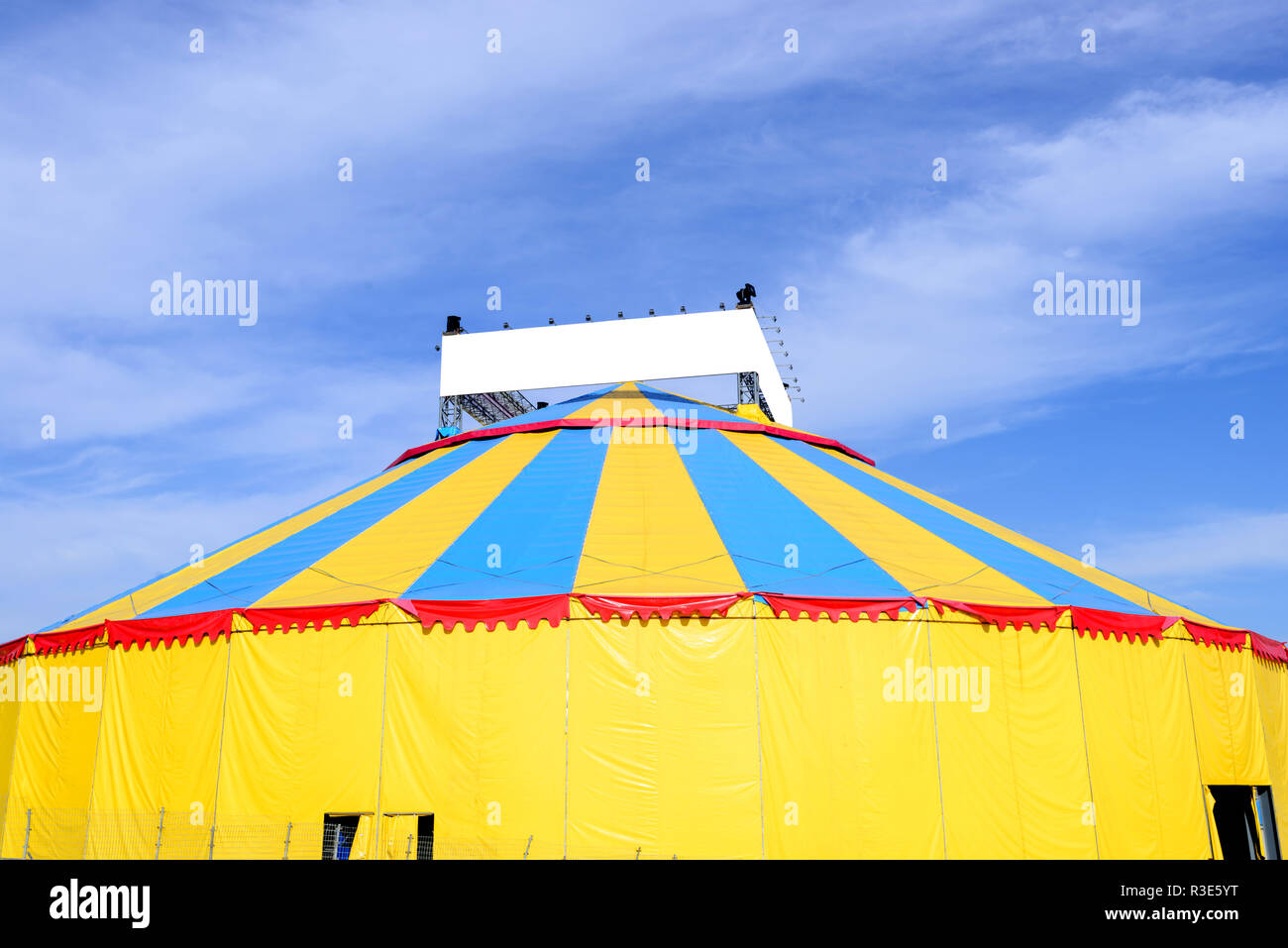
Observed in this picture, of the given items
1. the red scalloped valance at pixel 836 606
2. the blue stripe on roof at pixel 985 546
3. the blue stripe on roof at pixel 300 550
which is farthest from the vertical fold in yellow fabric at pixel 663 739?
the blue stripe on roof at pixel 985 546

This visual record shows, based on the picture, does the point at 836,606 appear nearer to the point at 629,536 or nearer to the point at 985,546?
the point at 629,536

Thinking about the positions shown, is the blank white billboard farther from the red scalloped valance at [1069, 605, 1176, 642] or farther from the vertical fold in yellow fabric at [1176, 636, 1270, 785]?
the vertical fold in yellow fabric at [1176, 636, 1270, 785]

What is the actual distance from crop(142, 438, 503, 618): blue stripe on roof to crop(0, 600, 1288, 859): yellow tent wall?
0.59 metres

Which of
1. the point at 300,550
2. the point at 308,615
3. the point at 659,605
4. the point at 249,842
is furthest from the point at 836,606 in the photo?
the point at 300,550

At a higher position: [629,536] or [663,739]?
[629,536]

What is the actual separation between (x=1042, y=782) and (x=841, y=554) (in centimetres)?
295

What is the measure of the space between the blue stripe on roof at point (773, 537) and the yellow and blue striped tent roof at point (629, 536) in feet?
0.08

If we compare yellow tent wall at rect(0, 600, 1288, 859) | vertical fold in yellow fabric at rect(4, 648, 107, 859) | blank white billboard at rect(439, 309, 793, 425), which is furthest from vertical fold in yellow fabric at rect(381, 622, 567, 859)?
blank white billboard at rect(439, 309, 793, 425)

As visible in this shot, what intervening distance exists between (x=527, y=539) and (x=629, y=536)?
1.13 metres

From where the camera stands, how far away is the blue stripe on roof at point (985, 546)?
34.7 feet

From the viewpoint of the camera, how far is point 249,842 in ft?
29.7

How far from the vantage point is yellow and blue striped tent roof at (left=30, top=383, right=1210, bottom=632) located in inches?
382
